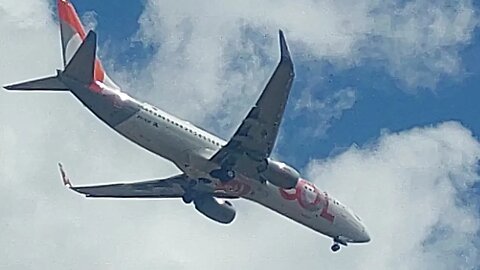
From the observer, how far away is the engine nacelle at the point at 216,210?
77.2 m

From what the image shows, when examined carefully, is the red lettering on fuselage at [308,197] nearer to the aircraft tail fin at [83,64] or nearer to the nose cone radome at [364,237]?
the nose cone radome at [364,237]

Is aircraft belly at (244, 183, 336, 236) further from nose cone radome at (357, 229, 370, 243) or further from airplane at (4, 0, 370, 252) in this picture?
nose cone radome at (357, 229, 370, 243)

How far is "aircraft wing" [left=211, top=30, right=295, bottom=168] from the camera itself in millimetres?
63344

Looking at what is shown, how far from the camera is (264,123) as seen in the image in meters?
66.9

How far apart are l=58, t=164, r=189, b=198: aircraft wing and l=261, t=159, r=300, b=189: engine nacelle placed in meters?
10.4

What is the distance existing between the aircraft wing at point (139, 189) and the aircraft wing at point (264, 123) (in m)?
8.97

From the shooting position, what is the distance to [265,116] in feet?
218

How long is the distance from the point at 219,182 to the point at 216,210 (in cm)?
360

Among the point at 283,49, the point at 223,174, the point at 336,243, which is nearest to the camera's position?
the point at 283,49

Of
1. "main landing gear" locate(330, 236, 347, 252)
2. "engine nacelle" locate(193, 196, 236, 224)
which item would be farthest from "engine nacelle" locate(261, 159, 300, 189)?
"main landing gear" locate(330, 236, 347, 252)

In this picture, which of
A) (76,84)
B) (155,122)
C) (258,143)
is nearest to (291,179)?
(258,143)

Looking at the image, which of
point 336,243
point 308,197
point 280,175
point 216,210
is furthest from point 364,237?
point 280,175

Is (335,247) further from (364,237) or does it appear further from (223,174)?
(223,174)

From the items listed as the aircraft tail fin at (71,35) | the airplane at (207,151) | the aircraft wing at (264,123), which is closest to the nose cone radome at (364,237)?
the airplane at (207,151)
